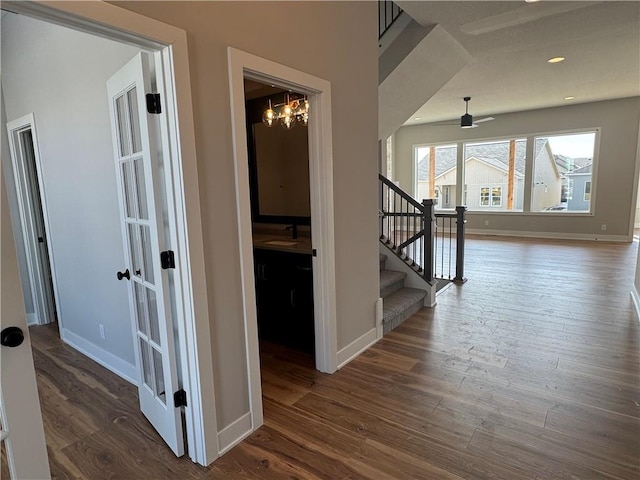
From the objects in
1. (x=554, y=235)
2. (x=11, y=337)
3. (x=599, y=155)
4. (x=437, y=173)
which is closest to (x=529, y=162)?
(x=599, y=155)

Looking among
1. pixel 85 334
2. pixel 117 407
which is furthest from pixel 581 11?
pixel 85 334

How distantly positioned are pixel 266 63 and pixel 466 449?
236cm

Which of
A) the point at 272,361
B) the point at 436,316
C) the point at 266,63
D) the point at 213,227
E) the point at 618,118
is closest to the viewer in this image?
the point at 213,227

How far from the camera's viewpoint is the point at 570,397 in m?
2.36

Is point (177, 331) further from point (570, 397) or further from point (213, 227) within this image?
point (570, 397)

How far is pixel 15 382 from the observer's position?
1100 mm

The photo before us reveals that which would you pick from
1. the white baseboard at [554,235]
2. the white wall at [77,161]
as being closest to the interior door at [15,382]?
the white wall at [77,161]

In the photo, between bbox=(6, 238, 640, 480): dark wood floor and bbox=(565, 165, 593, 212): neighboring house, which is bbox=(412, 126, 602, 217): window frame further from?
bbox=(6, 238, 640, 480): dark wood floor

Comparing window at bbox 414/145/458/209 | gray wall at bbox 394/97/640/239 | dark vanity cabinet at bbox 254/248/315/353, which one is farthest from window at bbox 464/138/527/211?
dark vanity cabinet at bbox 254/248/315/353

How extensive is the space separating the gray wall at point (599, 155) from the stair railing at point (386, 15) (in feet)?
18.3

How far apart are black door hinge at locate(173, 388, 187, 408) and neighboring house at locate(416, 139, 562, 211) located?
9114 millimetres

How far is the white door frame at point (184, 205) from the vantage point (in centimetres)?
144

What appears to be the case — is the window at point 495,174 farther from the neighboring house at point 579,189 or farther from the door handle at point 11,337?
the door handle at point 11,337

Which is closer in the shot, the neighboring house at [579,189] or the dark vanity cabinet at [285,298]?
the dark vanity cabinet at [285,298]
